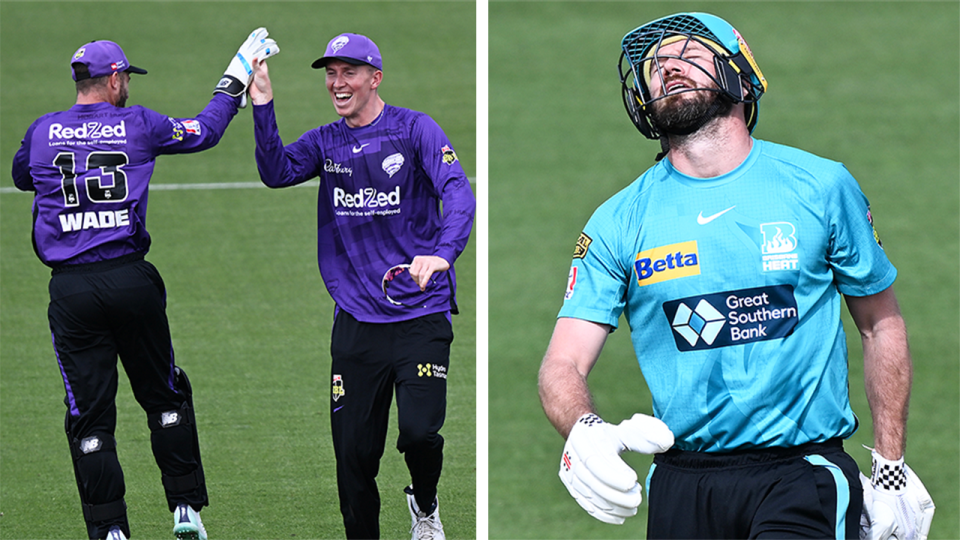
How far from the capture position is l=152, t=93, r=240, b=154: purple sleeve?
6617 mm

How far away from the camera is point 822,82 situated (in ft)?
66.2

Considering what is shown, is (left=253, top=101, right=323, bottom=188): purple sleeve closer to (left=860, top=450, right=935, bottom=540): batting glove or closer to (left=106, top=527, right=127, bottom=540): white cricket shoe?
(left=106, top=527, right=127, bottom=540): white cricket shoe

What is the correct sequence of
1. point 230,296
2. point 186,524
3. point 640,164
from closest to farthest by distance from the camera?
point 186,524 < point 230,296 < point 640,164

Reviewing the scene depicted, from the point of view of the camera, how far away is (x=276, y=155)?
643cm

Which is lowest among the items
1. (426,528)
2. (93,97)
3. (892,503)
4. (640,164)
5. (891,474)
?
(426,528)

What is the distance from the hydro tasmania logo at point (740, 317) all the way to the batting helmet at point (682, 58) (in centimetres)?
71

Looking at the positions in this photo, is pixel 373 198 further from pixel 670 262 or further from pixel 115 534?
pixel 670 262

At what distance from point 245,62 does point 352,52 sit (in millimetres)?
568

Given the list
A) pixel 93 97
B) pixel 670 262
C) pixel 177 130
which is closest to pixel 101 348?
pixel 177 130

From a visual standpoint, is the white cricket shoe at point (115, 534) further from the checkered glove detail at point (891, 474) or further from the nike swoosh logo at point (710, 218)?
the checkered glove detail at point (891, 474)

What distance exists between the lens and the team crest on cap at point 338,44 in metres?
6.68

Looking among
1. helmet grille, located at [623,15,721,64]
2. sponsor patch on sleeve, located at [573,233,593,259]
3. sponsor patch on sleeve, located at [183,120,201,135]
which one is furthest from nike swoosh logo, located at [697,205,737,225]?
sponsor patch on sleeve, located at [183,120,201,135]

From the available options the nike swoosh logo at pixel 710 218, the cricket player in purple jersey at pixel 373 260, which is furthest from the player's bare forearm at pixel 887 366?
the cricket player in purple jersey at pixel 373 260

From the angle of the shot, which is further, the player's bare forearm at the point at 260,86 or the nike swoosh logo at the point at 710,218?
the player's bare forearm at the point at 260,86
